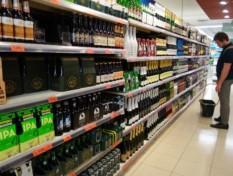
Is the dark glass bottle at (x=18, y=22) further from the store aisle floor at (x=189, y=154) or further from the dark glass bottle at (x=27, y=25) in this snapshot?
the store aisle floor at (x=189, y=154)

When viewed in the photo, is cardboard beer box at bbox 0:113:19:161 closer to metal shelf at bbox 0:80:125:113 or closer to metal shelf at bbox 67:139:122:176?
metal shelf at bbox 0:80:125:113

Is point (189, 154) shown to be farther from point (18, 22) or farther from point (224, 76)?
point (18, 22)

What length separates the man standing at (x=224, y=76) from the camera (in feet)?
13.7

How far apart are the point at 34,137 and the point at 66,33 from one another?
2.95ft

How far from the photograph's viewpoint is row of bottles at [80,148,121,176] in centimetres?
219

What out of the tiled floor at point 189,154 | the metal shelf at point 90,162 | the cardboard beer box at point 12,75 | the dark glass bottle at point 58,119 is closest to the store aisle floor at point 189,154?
the tiled floor at point 189,154

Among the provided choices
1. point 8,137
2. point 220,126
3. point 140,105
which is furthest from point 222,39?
point 8,137

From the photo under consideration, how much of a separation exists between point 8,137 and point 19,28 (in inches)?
27.0

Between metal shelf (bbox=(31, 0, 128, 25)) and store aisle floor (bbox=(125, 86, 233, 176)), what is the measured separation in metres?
1.91

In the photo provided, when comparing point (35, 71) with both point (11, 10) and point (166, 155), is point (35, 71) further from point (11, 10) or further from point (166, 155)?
point (166, 155)

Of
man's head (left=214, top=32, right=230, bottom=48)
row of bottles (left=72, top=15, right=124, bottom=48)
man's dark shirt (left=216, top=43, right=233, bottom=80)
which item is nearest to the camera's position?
row of bottles (left=72, top=15, right=124, bottom=48)

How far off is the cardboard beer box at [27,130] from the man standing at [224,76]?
3812 mm

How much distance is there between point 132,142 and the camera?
3.06 meters

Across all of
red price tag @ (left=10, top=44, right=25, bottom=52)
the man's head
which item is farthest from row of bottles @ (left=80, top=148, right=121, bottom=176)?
the man's head
